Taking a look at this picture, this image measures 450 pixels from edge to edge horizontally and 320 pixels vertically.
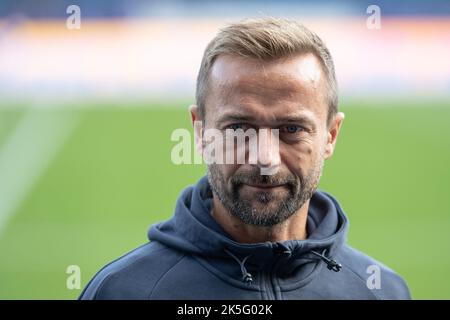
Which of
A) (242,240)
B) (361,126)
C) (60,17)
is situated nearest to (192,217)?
(242,240)

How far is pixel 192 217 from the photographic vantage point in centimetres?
135

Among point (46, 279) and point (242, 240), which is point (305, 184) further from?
point (46, 279)

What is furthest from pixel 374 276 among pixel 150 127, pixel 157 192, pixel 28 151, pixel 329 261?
pixel 28 151

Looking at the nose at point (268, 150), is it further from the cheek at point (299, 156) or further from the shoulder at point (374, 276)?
the shoulder at point (374, 276)

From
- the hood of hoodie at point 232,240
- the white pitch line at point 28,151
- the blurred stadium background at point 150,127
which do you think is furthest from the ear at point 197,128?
the white pitch line at point 28,151

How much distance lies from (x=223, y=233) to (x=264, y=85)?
312mm

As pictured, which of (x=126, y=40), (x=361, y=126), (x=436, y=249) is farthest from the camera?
(x=126, y=40)

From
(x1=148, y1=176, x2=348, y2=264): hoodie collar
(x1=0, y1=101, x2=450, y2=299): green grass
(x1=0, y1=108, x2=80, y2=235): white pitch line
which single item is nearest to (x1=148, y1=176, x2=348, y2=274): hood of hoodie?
(x1=148, y1=176, x2=348, y2=264): hoodie collar

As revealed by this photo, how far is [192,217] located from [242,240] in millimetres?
112

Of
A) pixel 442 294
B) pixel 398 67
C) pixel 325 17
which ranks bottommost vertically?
pixel 442 294

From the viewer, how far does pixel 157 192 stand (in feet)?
23.1

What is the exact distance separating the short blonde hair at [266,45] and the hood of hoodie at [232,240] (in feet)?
0.64

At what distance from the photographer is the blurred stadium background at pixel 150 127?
603 centimetres

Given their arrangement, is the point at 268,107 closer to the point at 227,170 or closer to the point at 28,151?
the point at 227,170
